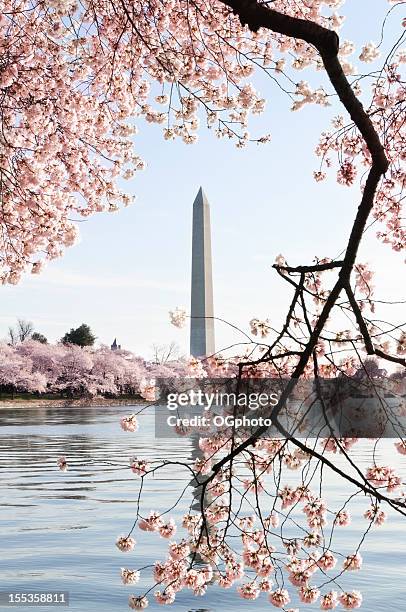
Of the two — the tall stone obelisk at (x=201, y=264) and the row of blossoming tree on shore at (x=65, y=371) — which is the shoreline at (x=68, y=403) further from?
the tall stone obelisk at (x=201, y=264)

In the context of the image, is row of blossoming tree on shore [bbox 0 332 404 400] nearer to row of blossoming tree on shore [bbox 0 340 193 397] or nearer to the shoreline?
row of blossoming tree on shore [bbox 0 340 193 397]

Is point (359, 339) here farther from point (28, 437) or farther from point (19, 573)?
point (28, 437)

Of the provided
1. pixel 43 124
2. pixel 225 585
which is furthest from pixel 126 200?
pixel 225 585

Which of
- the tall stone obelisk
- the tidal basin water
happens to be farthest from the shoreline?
the tidal basin water

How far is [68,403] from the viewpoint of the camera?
47.0 metres

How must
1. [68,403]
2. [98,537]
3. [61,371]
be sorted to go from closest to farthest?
[98,537] → [68,403] → [61,371]

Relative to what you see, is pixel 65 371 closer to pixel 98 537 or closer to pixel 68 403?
pixel 68 403

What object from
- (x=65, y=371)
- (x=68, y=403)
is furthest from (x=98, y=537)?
(x=65, y=371)

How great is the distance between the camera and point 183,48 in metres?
7.76

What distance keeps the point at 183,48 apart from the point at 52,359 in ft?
134

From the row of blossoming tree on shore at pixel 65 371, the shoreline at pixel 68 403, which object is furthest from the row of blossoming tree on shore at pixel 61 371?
the shoreline at pixel 68 403

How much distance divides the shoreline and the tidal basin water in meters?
28.9

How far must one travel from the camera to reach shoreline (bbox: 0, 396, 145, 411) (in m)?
44.0

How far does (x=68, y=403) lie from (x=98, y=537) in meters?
39.5
